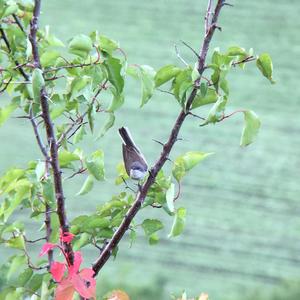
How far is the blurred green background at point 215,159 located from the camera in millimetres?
2717

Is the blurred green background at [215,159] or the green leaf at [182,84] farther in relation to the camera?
the blurred green background at [215,159]

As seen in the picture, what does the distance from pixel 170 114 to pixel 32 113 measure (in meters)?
2.68

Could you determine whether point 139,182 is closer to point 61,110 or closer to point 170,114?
point 61,110

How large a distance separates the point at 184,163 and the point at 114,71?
134 mm

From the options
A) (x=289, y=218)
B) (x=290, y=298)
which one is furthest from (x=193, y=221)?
(x=290, y=298)

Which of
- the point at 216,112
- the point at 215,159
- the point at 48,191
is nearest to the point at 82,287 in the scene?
the point at 48,191

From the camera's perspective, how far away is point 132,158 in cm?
93

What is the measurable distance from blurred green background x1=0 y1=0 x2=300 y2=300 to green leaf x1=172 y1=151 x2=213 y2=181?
103 centimetres

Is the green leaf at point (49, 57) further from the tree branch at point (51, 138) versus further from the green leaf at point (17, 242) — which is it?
the green leaf at point (17, 242)

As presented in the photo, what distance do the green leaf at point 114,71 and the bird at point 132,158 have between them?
67 mm

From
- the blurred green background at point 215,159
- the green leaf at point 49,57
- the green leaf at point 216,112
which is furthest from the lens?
the blurred green background at point 215,159

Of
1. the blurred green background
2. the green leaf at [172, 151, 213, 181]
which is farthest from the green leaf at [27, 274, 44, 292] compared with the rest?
the blurred green background

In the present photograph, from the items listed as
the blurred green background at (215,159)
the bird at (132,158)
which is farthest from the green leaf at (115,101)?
the blurred green background at (215,159)

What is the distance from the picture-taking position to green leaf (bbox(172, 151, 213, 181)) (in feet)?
2.99
